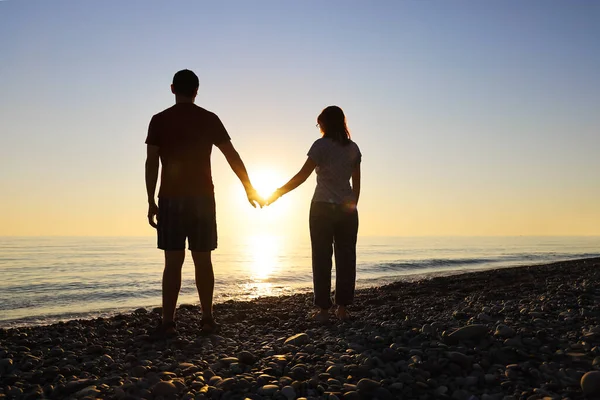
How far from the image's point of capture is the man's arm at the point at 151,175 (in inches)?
204

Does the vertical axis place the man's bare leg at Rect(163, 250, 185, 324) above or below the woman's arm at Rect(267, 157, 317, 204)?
below

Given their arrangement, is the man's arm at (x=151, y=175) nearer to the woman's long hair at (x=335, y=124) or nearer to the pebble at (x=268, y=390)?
the woman's long hair at (x=335, y=124)


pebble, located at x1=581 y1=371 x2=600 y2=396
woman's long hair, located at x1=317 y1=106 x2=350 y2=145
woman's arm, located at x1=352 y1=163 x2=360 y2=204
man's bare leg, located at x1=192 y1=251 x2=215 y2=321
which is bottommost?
pebble, located at x1=581 y1=371 x2=600 y2=396

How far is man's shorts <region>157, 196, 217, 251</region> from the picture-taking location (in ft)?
16.8

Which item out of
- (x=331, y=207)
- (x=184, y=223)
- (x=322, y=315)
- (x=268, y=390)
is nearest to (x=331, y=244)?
(x=331, y=207)

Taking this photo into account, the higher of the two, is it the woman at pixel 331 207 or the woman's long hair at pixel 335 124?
the woman's long hair at pixel 335 124

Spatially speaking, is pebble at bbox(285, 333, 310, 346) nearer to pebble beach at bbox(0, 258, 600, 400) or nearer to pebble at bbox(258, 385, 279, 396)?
pebble beach at bbox(0, 258, 600, 400)

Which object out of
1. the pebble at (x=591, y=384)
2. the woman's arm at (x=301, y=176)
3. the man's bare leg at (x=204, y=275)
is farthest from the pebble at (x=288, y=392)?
the woman's arm at (x=301, y=176)

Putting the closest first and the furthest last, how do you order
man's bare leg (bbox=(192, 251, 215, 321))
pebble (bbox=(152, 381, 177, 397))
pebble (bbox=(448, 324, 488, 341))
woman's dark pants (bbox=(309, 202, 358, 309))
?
pebble (bbox=(152, 381, 177, 397)) → pebble (bbox=(448, 324, 488, 341)) → man's bare leg (bbox=(192, 251, 215, 321)) → woman's dark pants (bbox=(309, 202, 358, 309))

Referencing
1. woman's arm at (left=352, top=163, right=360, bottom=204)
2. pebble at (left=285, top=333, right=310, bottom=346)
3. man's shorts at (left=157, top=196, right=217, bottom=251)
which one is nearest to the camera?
pebble at (left=285, top=333, right=310, bottom=346)

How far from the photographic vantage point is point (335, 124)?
6039 millimetres

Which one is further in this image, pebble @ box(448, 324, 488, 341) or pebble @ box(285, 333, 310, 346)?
pebble @ box(285, 333, 310, 346)

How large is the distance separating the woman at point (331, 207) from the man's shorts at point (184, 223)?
1515 mm

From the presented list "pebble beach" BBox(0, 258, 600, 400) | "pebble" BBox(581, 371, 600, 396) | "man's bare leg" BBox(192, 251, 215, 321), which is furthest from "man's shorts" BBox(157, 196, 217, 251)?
"pebble" BBox(581, 371, 600, 396)
